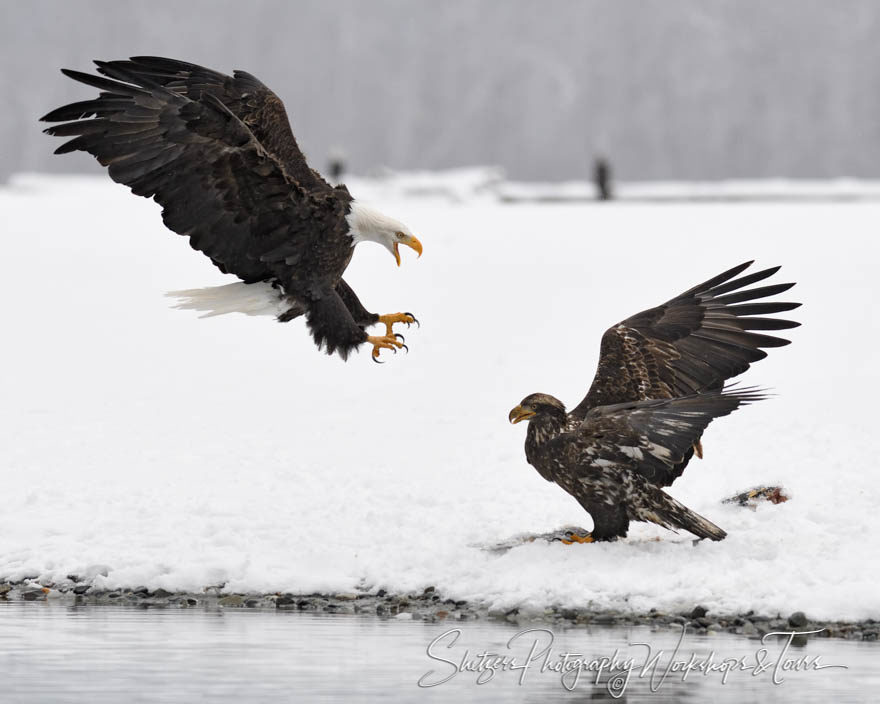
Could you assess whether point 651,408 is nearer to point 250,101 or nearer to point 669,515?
point 669,515

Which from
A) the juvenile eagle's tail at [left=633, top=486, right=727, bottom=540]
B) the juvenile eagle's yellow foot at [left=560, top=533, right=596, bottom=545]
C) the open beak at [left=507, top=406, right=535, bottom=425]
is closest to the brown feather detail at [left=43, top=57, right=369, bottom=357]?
the open beak at [left=507, top=406, right=535, bottom=425]

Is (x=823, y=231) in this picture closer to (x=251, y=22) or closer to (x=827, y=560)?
(x=827, y=560)

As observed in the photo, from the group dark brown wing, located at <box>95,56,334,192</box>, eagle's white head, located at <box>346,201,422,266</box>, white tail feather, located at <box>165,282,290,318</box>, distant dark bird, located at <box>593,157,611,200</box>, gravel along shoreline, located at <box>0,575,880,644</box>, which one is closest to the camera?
gravel along shoreline, located at <box>0,575,880,644</box>

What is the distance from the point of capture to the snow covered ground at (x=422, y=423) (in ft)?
28.6

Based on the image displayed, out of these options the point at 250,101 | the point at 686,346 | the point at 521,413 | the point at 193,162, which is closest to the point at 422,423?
the point at 686,346

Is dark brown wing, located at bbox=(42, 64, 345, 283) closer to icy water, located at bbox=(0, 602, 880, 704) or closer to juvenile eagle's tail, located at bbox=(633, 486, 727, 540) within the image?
icy water, located at bbox=(0, 602, 880, 704)

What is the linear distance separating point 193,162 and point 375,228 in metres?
1.21

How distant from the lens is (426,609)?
8352 millimetres

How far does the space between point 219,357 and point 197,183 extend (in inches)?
371

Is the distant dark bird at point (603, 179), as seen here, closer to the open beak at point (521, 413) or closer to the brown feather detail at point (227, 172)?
the brown feather detail at point (227, 172)

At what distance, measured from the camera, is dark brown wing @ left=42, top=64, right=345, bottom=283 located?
8203 millimetres

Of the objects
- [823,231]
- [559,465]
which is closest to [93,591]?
[559,465]

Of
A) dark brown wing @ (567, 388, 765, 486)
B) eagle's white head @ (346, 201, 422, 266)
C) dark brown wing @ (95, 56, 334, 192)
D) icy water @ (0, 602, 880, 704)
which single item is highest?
dark brown wing @ (95, 56, 334, 192)

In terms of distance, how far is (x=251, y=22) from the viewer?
2089 inches
